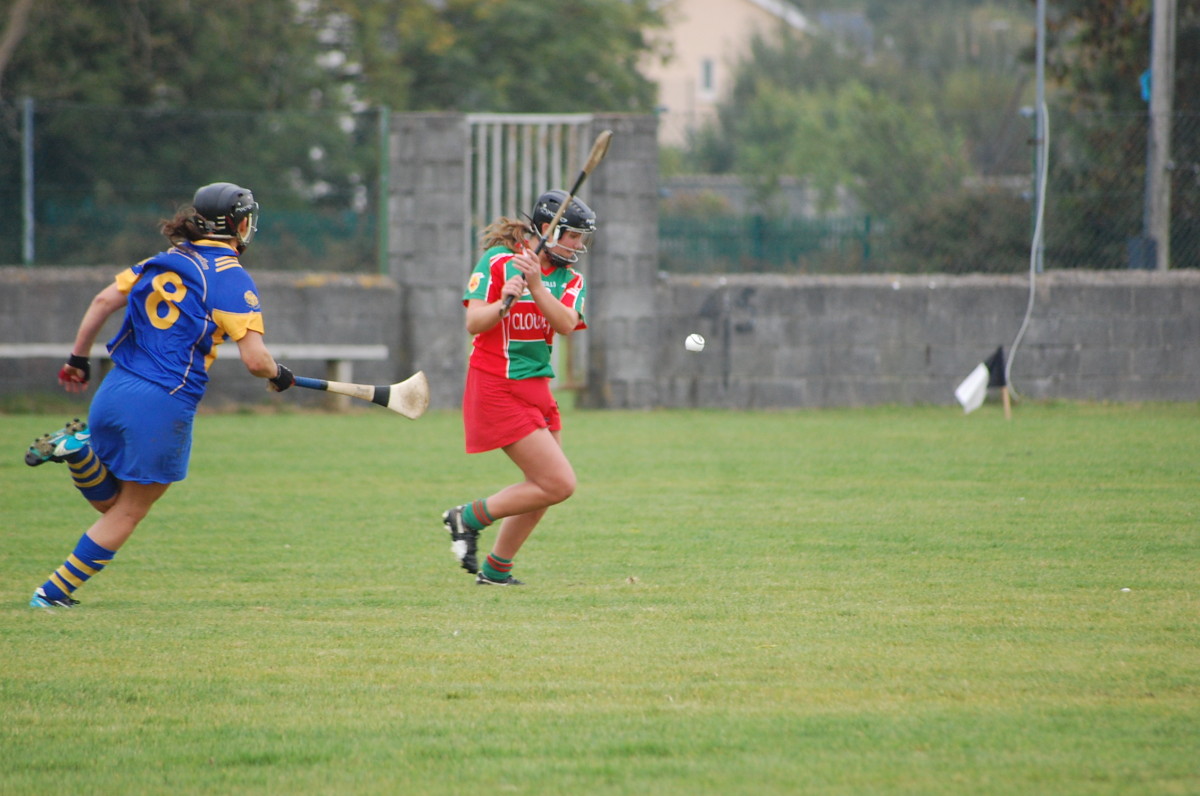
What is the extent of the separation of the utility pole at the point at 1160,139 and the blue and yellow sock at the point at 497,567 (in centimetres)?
1062

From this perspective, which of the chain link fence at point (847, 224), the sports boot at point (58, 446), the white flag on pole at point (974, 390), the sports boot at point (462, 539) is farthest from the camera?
the chain link fence at point (847, 224)

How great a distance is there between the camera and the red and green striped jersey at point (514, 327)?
21.2ft

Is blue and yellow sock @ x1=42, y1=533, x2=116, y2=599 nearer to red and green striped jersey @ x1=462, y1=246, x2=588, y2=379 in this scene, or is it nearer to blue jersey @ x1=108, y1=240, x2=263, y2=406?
blue jersey @ x1=108, y1=240, x2=263, y2=406

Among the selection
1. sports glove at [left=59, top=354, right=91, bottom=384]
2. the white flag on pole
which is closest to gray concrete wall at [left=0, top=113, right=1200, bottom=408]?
the white flag on pole

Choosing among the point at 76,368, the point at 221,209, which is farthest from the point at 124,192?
the point at 221,209

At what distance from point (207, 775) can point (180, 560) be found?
3573mm

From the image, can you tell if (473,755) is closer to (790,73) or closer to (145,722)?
(145,722)

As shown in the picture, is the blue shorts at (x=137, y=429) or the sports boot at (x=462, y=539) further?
the sports boot at (x=462, y=539)

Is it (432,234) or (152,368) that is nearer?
(152,368)

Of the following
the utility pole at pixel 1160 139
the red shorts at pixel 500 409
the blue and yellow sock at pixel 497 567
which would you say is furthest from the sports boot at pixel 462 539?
the utility pole at pixel 1160 139

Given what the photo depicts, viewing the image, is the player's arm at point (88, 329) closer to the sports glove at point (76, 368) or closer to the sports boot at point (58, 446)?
the sports glove at point (76, 368)

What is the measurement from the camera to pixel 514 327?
6586 mm

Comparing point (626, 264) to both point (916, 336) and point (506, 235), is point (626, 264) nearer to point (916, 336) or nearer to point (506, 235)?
point (916, 336)

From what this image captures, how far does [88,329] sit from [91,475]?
0.63m
